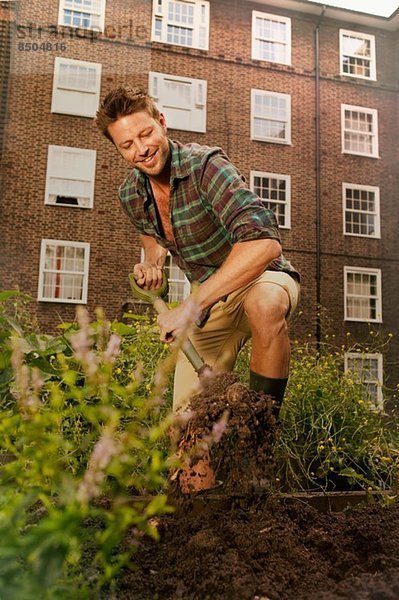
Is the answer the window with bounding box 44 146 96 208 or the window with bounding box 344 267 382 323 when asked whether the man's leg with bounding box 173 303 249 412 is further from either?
the window with bounding box 344 267 382 323

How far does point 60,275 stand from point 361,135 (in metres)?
2.49

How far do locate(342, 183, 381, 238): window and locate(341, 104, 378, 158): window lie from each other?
10.5 inches

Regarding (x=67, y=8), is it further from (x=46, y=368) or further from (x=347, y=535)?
(x=347, y=535)

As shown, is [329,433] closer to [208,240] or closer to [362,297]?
[208,240]

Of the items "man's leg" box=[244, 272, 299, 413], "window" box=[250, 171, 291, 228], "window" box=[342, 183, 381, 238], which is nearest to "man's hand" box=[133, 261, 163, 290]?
"man's leg" box=[244, 272, 299, 413]

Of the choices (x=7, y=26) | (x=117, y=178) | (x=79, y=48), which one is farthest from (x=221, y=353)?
(x=79, y=48)

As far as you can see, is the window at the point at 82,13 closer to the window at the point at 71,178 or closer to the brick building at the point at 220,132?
the brick building at the point at 220,132

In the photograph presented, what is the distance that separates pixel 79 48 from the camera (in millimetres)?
3807

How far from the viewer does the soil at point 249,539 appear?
521mm

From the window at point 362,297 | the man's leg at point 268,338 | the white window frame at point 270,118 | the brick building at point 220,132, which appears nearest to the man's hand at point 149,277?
the man's leg at point 268,338

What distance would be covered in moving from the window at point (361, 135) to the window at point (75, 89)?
1.75m

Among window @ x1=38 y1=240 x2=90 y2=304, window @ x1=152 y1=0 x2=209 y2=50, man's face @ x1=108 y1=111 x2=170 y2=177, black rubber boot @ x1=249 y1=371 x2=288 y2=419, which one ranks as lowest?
black rubber boot @ x1=249 y1=371 x2=288 y2=419

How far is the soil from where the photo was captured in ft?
1.71

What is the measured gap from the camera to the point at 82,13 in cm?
307
